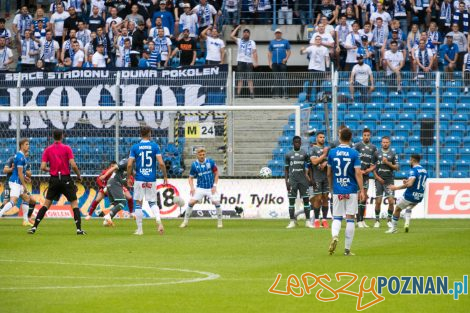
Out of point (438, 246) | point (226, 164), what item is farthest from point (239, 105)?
point (438, 246)

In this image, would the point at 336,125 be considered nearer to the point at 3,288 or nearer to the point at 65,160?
the point at 65,160

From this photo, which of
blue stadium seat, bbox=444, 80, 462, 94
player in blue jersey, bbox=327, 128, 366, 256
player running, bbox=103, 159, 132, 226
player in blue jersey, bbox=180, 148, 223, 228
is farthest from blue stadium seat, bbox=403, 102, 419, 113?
player in blue jersey, bbox=327, 128, 366, 256

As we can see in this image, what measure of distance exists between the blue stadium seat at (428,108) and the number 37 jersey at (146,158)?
1088cm

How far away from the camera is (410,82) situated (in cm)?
3216

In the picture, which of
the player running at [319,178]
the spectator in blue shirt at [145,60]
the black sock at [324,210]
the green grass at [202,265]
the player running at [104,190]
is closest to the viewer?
the green grass at [202,265]

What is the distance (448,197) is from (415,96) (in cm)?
311

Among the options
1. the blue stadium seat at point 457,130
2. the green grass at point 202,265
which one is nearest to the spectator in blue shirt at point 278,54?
the blue stadium seat at point 457,130

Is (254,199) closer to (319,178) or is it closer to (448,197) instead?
(319,178)

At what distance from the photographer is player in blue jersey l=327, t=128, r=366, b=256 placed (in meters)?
18.7

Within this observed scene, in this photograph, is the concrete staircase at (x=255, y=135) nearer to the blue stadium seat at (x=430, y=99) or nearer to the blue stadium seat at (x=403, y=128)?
the blue stadium seat at (x=403, y=128)

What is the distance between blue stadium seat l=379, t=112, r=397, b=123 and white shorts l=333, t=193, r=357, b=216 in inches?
539

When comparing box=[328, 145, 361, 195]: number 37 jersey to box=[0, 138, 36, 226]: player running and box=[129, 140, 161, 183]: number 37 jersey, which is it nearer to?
box=[129, 140, 161, 183]: number 37 jersey

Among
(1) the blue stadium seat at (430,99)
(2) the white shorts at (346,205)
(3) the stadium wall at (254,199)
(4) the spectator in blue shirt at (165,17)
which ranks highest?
(4) the spectator in blue shirt at (165,17)

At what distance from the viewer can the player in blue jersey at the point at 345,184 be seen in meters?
18.7
